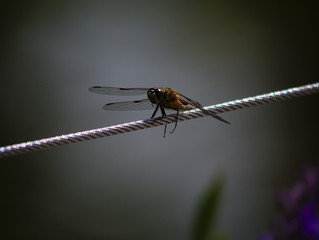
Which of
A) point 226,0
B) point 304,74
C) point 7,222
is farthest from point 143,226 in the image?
point 226,0

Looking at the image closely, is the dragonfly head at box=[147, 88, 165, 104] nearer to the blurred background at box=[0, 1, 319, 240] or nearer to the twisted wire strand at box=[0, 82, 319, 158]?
the twisted wire strand at box=[0, 82, 319, 158]

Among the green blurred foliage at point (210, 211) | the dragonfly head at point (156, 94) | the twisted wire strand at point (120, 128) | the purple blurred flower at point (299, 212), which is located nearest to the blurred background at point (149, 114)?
the green blurred foliage at point (210, 211)

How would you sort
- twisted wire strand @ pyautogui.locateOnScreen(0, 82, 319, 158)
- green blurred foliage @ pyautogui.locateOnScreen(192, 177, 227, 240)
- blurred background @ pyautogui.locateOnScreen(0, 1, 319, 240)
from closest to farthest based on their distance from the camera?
twisted wire strand @ pyautogui.locateOnScreen(0, 82, 319, 158) → green blurred foliage @ pyautogui.locateOnScreen(192, 177, 227, 240) → blurred background @ pyautogui.locateOnScreen(0, 1, 319, 240)

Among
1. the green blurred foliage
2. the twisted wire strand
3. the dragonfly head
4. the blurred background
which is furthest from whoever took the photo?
the blurred background

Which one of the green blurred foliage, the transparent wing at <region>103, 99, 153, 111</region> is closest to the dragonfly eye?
the transparent wing at <region>103, 99, 153, 111</region>

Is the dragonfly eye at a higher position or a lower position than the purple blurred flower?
higher

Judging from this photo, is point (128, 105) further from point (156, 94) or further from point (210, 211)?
point (210, 211)
